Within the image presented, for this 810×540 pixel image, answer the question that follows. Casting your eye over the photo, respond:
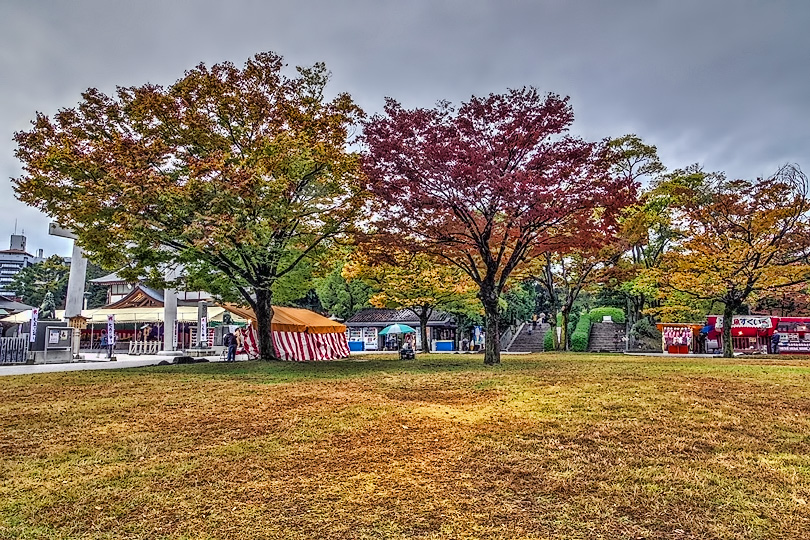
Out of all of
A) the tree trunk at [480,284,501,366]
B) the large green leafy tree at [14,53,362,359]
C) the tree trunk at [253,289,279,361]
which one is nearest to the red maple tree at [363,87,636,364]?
the tree trunk at [480,284,501,366]

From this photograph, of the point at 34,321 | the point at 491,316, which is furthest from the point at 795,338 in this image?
the point at 34,321

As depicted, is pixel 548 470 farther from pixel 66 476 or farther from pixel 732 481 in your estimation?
pixel 66 476

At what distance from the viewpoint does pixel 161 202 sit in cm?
1076

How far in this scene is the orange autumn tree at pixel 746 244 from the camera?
1566cm

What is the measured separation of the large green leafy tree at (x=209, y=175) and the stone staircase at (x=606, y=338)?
17.4 metres

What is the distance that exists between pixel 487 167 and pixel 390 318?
74.3 feet

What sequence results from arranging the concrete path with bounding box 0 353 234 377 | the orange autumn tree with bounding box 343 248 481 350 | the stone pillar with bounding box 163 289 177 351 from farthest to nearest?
the orange autumn tree with bounding box 343 248 481 350, the stone pillar with bounding box 163 289 177 351, the concrete path with bounding box 0 353 234 377

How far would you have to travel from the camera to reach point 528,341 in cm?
3147

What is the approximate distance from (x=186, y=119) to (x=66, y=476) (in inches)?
398

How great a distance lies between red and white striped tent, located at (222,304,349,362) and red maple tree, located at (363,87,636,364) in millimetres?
6099

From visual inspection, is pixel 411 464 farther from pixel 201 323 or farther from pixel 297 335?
pixel 201 323

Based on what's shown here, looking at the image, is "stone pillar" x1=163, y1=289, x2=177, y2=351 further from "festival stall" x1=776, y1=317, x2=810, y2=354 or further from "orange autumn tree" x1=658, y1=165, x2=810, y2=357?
"festival stall" x1=776, y1=317, x2=810, y2=354

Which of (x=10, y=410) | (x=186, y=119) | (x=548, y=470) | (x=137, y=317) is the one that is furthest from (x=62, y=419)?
(x=137, y=317)

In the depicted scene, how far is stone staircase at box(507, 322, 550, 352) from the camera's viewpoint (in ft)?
97.2
